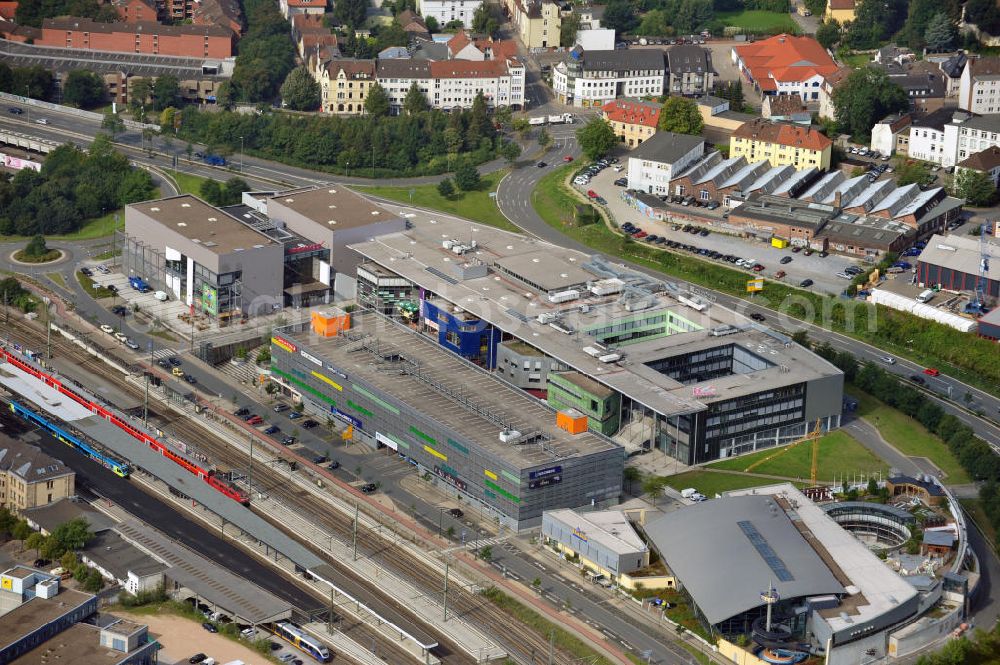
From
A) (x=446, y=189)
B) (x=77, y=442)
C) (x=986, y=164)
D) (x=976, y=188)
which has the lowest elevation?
(x=77, y=442)

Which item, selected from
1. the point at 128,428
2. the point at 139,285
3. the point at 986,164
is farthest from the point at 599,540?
the point at 986,164

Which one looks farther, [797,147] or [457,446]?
[797,147]

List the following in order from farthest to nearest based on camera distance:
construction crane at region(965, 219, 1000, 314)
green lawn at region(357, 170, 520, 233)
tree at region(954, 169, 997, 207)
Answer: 1. green lawn at region(357, 170, 520, 233)
2. tree at region(954, 169, 997, 207)
3. construction crane at region(965, 219, 1000, 314)

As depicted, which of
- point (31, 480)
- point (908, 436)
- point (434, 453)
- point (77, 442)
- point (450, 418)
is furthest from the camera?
point (908, 436)

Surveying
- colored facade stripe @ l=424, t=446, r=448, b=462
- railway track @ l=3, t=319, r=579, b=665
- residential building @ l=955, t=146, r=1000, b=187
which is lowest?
railway track @ l=3, t=319, r=579, b=665

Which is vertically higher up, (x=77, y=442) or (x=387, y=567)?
(x=77, y=442)

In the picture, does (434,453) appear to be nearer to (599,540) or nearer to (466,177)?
(599,540)

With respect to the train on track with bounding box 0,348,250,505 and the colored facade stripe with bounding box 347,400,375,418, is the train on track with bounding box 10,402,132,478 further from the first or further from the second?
the colored facade stripe with bounding box 347,400,375,418

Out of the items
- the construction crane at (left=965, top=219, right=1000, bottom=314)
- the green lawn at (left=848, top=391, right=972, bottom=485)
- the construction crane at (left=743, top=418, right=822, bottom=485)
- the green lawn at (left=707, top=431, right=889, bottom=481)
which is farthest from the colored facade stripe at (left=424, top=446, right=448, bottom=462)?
the construction crane at (left=965, top=219, right=1000, bottom=314)
